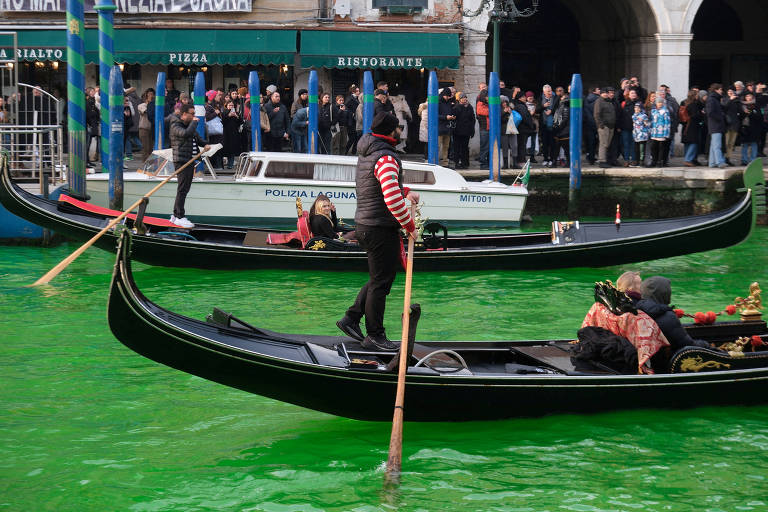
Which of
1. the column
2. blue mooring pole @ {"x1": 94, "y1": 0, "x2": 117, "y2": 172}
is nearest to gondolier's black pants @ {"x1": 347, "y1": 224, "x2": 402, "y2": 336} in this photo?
blue mooring pole @ {"x1": 94, "y1": 0, "x2": 117, "y2": 172}

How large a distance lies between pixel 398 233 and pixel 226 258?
185 inches

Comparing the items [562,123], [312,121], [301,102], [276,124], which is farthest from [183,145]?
[562,123]

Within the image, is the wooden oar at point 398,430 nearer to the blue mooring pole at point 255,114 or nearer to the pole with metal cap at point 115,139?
the pole with metal cap at point 115,139

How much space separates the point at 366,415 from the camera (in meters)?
6.62

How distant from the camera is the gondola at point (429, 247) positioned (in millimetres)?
11453

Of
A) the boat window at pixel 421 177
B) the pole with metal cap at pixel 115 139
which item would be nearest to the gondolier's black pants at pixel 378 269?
the pole with metal cap at pixel 115 139

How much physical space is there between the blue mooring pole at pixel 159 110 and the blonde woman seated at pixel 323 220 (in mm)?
5796

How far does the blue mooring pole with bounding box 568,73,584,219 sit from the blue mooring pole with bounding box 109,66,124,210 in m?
5.86


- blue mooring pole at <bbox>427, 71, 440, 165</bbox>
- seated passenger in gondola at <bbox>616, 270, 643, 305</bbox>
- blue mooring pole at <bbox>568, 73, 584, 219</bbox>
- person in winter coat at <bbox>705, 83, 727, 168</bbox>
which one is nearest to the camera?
seated passenger in gondola at <bbox>616, 270, 643, 305</bbox>

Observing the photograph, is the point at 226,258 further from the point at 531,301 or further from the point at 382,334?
the point at 382,334

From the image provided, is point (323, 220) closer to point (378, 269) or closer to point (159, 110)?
point (378, 269)

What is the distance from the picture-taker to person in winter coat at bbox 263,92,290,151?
56.9 feet

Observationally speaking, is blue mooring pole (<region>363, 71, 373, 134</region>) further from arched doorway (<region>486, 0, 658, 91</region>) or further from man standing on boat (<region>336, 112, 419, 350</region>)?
man standing on boat (<region>336, 112, 419, 350</region>)

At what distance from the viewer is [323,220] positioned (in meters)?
11.7
